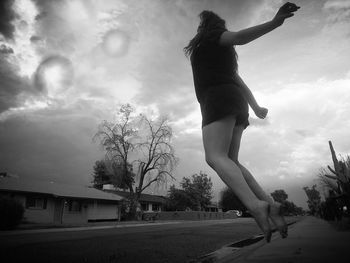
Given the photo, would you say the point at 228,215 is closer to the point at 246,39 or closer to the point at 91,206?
the point at 91,206

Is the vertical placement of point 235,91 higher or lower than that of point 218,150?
higher

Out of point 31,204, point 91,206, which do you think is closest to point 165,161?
point 91,206

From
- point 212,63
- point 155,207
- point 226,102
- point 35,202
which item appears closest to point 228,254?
point 226,102

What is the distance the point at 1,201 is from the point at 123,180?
2232 cm

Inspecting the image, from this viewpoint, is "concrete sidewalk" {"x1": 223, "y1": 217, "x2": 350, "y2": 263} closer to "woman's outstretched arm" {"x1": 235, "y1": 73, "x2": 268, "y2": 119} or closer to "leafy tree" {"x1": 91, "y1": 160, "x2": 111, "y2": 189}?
"woman's outstretched arm" {"x1": 235, "y1": 73, "x2": 268, "y2": 119}

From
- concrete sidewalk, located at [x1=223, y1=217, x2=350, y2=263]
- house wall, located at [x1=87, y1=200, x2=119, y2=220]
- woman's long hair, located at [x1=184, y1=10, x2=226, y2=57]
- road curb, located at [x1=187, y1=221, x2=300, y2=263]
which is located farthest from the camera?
house wall, located at [x1=87, y1=200, x2=119, y2=220]

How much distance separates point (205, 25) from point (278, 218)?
1.64 meters

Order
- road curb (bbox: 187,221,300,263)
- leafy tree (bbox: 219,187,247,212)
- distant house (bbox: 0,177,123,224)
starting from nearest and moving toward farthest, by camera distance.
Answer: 1. road curb (bbox: 187,221,300,263)
2. distant house (bbox: 0,177,123,224)
3. leafy tree (bbox: 219,187,247,212)

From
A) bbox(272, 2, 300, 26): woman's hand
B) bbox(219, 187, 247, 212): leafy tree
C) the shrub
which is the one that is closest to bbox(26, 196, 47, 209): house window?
the shrub

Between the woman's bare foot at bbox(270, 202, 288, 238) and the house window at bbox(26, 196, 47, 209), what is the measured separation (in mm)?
30809

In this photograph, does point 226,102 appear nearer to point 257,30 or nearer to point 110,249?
point 257,30

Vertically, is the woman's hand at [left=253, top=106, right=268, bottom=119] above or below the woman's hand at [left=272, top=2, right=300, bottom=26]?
below

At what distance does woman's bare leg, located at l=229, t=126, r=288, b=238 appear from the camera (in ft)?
6.14

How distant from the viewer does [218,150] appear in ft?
6.70
